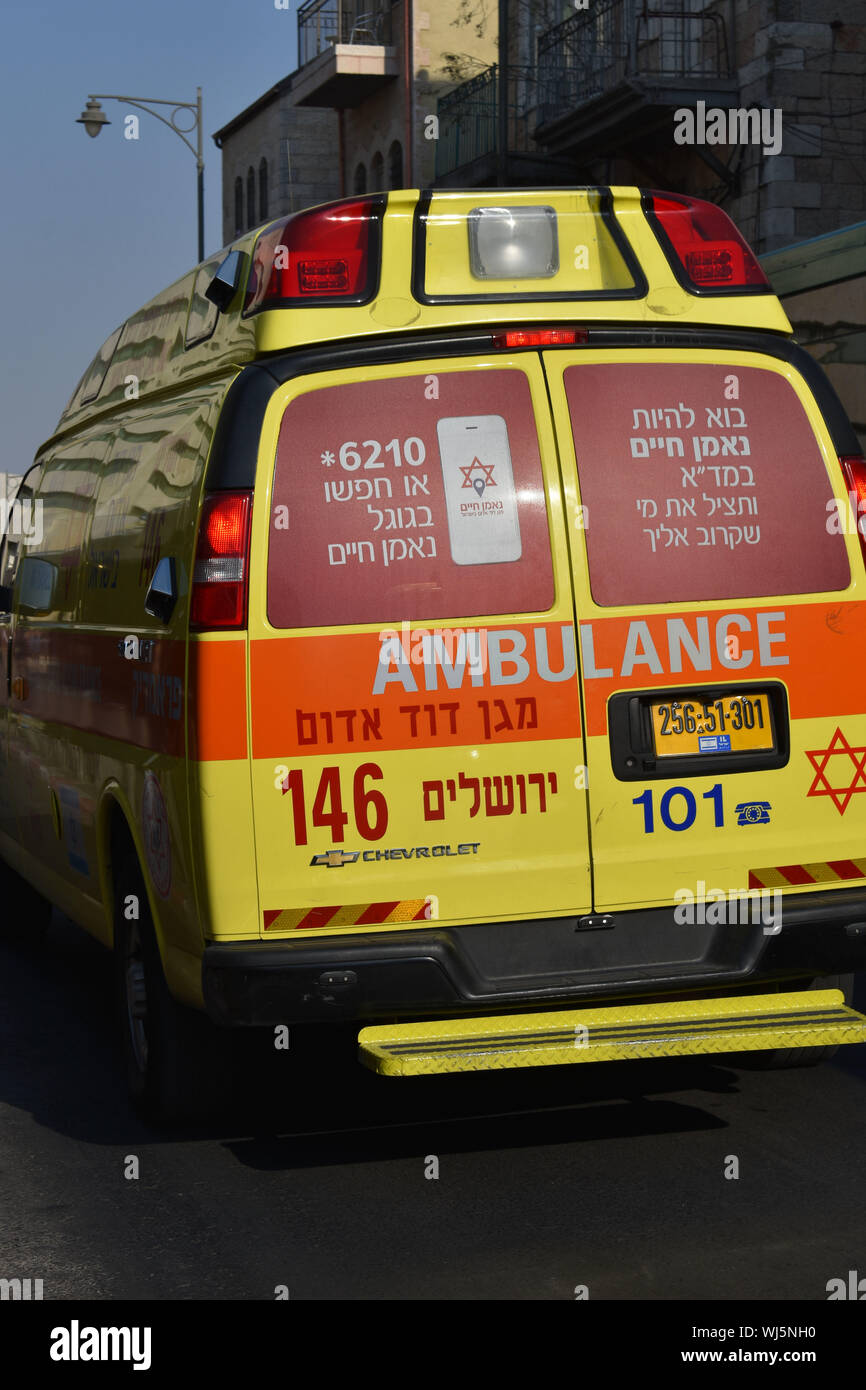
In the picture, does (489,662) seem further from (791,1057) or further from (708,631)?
(791,1057)

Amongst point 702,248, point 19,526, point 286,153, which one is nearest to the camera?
point 702,248

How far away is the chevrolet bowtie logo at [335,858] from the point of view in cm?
540

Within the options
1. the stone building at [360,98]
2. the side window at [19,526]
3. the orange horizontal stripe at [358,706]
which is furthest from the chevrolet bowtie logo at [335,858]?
the stone building at [360,98]

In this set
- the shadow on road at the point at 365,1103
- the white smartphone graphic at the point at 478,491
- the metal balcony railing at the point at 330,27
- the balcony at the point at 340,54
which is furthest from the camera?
the metal balcony railing at the point at 330,27

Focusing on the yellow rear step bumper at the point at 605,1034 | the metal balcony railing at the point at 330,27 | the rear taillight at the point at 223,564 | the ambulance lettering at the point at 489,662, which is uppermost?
the metal balcony railing at the point at 330,27

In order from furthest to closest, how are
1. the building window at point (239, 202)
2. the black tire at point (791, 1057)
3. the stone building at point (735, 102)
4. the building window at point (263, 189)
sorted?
the building window at point (239, 202)
the building window at point (263, 189)
the stone building at point (735, 102)
the black tire at point (791, 1057)

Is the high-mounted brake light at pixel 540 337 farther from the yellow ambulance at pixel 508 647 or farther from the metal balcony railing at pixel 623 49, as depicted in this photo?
the metal balcony railing at pixel 623 49

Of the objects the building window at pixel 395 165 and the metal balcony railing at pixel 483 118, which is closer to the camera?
the metal balcony railing at pixel 483 118

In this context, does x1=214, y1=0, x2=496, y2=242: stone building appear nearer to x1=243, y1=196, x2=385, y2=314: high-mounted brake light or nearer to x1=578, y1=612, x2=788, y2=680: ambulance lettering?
x1=243, y1=196, x2=385, y2=314: high-mounted brake light

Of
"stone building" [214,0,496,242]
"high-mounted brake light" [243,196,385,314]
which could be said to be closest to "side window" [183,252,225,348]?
"high-mounted brake light" [243,196,385,314]

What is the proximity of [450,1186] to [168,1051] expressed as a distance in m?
1.04

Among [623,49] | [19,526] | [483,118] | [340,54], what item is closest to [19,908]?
[19,526]

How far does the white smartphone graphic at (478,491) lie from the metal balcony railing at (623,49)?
727 inches

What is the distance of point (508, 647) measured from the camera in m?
5.48
